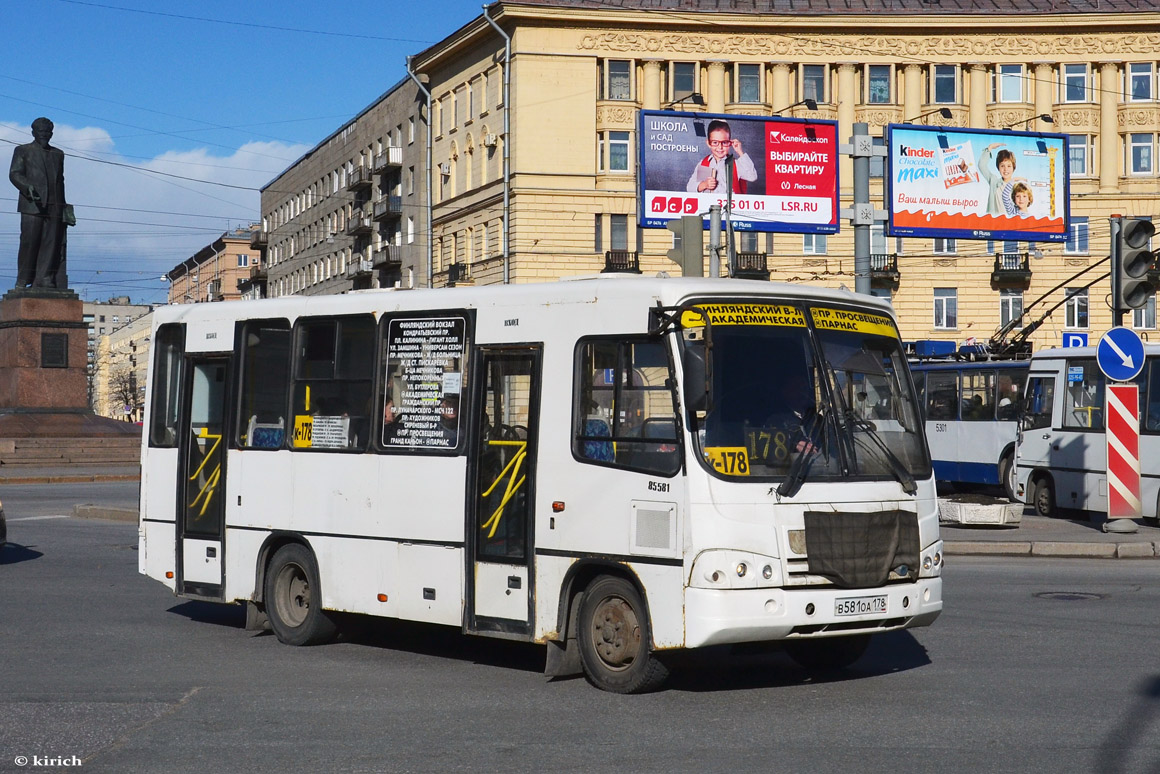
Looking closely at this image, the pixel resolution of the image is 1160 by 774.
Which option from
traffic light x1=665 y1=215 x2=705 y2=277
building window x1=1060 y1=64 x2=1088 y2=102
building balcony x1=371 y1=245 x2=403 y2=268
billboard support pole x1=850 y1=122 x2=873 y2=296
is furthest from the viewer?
building balcony x1=371 y1=245 x2=403 y2=268

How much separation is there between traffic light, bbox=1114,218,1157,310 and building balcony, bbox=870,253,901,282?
4263 centimetres

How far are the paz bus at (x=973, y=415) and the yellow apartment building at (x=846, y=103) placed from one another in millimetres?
29415

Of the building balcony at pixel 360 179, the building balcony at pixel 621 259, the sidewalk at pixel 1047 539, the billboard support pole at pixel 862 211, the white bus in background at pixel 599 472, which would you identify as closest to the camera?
the white bus in background at pixel 599 472

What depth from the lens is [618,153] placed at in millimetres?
61312

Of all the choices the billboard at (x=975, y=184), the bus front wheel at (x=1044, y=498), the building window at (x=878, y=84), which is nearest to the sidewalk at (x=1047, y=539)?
the bus front wheel at (x=1044, y=498)

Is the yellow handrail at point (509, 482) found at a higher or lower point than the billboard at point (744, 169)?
lower

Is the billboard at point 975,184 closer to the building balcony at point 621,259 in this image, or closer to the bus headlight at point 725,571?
the bus headlight at point 725,571

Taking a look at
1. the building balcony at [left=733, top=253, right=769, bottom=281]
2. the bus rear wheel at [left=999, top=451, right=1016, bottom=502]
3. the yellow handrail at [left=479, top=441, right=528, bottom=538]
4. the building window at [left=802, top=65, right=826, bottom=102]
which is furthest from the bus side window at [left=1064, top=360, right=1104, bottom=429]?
the building window at [left=802, top=65, right=826, bottom=102]

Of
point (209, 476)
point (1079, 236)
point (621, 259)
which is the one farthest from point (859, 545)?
point (1079, 236)

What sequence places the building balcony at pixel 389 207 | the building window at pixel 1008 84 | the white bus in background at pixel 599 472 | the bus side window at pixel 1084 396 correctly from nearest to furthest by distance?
the white bus in background at pixel 599 472 → the bus side window at pixel 1084 396 → the building window at pixel 1008 84 → the building balcony at pixel 389 207

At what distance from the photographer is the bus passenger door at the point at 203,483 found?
11.5 meters

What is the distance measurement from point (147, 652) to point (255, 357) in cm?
236

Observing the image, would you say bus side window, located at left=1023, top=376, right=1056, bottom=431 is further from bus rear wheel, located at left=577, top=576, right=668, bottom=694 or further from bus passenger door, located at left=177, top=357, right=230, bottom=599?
bus rear wheel, located at left=577, top=576, right=668, bottom=694

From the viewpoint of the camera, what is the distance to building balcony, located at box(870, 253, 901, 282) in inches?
2421
